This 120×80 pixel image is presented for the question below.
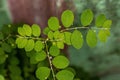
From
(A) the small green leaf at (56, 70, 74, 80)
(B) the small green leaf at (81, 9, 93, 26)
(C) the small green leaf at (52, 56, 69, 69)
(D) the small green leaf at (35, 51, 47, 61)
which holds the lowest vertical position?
(A) the small green leaf at (56, 70, 74, 80)

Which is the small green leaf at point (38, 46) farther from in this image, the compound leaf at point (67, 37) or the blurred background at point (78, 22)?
the blurred background at point (78, 22)

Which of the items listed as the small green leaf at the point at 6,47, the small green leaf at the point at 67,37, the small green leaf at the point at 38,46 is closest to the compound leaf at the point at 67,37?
the small green leaf at the point at 67,37

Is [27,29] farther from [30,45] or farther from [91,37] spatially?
[91,37]

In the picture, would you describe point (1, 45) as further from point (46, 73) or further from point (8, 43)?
point (46, 73)

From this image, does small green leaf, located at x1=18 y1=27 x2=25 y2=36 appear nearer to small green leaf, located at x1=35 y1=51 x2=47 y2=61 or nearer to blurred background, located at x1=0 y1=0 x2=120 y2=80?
small green leaf, located at x1=35 y1=51 x2=47 y2=61

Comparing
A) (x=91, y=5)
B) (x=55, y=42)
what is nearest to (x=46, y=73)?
(x=55, y=42)

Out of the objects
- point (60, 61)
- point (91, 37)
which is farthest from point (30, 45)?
point (91, 37)

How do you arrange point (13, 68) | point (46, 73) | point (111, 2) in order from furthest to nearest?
point (13, 68) → point (111, 2) → point (46, 73)

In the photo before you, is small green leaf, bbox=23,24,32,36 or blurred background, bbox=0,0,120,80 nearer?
small green leaf, bbox=23,24,32,36

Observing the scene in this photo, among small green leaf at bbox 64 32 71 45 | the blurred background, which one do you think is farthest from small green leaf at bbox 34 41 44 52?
the blurred background
